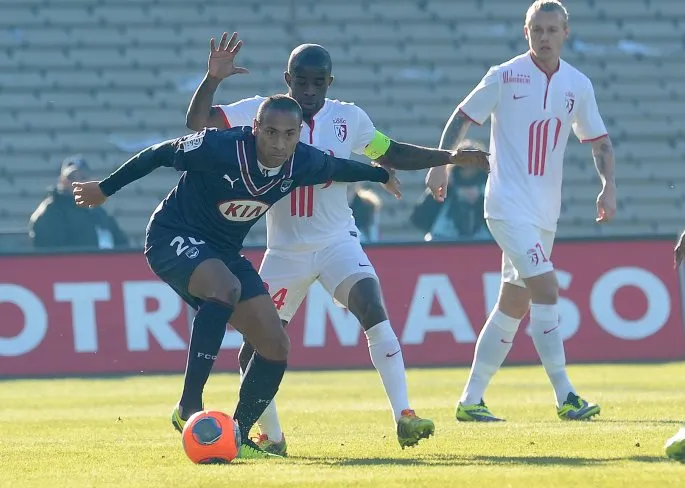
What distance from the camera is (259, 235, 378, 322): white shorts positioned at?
7941 millimetres

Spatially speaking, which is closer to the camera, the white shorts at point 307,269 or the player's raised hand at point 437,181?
the white shorts at point 307,269

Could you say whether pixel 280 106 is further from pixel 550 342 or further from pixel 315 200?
pixel 550 342

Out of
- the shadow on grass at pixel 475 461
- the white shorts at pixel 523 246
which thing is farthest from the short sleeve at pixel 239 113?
the white shorts at pixel 523 246

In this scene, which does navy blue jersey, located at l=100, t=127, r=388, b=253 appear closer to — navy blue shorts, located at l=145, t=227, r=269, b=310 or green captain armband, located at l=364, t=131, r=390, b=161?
navy blue shorts, located at l=145, t=227, r=269, b=310

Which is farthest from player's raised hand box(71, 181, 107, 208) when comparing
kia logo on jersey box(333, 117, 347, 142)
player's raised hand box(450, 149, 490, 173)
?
player's raised hand box(450, 149, 490, 173)

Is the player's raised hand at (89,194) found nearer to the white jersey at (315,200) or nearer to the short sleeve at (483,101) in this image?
the white jersey at (315,200)

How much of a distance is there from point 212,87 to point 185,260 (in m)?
1.07

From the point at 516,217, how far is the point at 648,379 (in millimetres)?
4407

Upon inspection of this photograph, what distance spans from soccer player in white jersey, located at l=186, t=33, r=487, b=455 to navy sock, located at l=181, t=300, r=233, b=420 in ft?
2.17

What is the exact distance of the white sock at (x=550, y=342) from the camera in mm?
9602

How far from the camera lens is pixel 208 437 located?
6.89 metres

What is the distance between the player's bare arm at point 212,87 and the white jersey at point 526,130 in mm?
2071

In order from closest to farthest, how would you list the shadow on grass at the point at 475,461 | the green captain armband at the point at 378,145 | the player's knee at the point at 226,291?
the shadow on grass at the point at 475,461, the player's knee at the point at 226,291, the green captain armband at the point at 378,145

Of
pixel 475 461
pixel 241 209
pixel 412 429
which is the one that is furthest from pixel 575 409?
pixel 241 209
